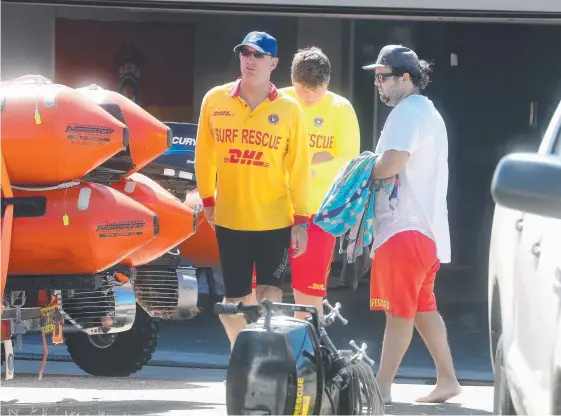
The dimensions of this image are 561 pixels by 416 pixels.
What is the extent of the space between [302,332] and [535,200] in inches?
53.6

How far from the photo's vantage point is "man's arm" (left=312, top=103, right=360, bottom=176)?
300 inches

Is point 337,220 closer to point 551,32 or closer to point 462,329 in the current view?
point 462,329

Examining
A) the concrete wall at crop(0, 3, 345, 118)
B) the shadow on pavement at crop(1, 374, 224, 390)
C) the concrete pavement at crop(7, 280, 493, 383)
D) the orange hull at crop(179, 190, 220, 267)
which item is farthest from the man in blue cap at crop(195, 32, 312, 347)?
the concrete wall at crop(0, 3, 345, 118)

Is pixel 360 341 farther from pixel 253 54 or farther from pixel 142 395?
pixel 253 54

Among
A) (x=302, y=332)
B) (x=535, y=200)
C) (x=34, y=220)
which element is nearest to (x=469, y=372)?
(x=34, y=220)

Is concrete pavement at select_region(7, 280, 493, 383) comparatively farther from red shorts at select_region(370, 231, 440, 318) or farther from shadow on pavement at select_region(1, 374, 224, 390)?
red shorts at select_region(370, 231, 440, 318)

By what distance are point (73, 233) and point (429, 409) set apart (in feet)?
6.67

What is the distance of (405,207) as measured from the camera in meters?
6.95

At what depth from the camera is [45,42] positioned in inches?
501

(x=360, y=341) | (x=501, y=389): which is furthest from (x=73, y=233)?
(x=360, y=341)

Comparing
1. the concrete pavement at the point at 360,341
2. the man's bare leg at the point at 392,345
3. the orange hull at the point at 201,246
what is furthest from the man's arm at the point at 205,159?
the concrete pavement at the point at 360,341

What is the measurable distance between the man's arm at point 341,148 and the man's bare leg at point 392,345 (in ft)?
3.32

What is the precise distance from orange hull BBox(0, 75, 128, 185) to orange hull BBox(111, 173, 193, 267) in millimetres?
597

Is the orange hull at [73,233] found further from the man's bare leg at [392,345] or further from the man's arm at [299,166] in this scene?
the man's bare leg at [392,345]
